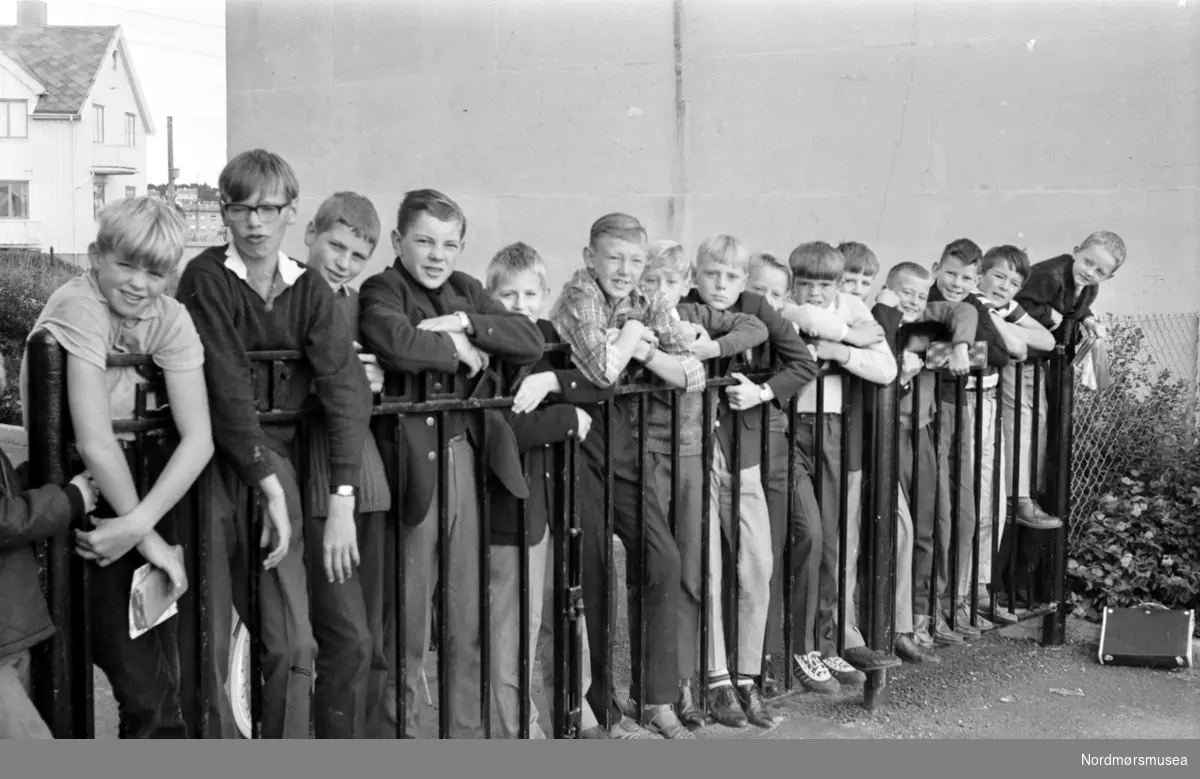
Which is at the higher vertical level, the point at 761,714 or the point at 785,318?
the point at 785,318

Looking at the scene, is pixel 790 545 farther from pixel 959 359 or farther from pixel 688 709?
pixel 959 359

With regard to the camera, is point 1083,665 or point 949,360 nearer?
point 949,360

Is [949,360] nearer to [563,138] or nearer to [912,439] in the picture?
[912,439]

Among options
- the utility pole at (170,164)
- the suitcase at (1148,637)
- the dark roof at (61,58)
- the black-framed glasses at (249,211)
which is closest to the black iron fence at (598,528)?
the suitcase at (1148,637)

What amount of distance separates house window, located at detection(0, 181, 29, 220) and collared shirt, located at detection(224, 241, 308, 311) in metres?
13.8

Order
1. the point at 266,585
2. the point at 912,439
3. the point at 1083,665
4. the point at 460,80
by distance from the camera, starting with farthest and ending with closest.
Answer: the point at 460,80
the point at 1083,665
the point at 912,439
the point at 266,585

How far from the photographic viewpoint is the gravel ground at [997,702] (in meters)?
4.82

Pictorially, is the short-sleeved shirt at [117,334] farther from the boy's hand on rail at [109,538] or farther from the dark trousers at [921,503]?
the dark trousers at [921,503]

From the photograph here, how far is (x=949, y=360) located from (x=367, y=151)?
5689 mm

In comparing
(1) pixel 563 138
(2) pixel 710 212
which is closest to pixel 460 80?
(1) pixel 563 138

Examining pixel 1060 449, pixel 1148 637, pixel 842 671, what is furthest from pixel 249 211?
pixel 1148 637

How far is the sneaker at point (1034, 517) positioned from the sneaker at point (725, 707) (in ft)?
6.44

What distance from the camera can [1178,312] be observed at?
7465mm

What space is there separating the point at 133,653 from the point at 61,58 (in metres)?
10.5
